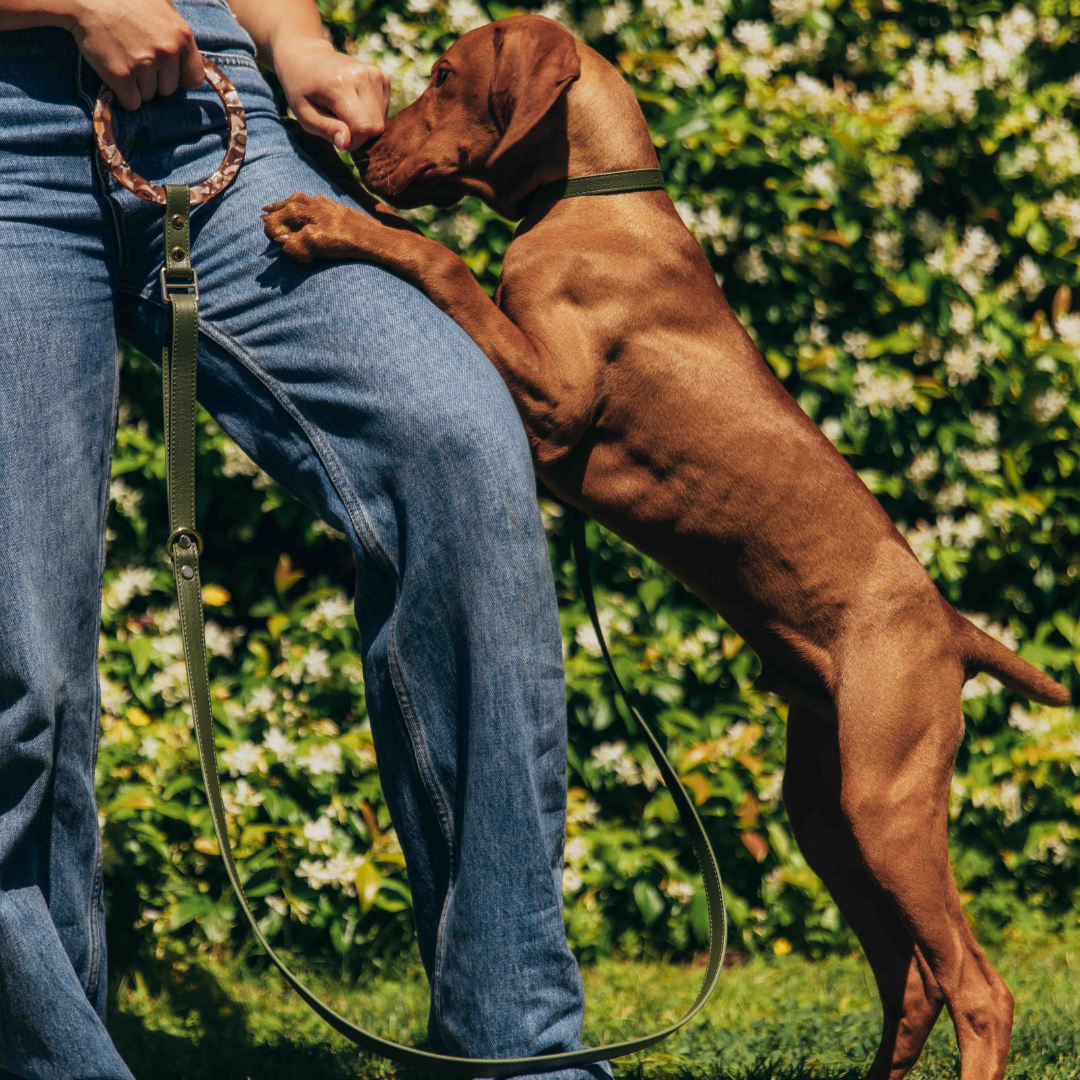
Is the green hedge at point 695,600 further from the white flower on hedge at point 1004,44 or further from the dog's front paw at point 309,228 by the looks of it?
the dog's front paw at point 309,228

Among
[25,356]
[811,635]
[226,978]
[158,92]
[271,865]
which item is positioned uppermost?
[158,92]

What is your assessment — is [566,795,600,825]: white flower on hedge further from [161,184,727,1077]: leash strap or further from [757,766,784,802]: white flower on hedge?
[161,184,727,1077]: leash strap

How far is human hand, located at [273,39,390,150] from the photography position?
218 centimetres

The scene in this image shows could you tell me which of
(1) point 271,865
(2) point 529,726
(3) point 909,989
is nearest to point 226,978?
(1) point 271,865

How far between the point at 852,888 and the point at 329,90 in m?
2.13

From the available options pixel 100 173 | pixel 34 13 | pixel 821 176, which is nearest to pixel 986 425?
pixel 821 176

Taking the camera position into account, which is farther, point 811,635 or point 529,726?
point 811,635

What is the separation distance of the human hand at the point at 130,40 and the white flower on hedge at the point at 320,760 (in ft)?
7.81

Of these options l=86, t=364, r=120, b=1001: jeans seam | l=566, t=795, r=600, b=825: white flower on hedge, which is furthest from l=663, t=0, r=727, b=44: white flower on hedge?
l=86, t=364, r=120, b=1001: jeans seam

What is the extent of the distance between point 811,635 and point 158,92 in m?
1.70

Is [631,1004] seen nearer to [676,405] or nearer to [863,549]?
[863,549]

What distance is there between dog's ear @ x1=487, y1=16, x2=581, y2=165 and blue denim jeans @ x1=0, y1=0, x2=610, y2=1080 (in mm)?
776

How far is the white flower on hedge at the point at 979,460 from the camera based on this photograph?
4.26 m

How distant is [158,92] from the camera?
6.33 ft
